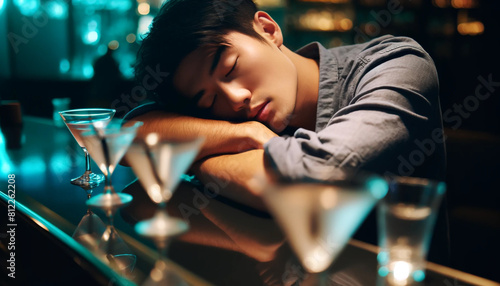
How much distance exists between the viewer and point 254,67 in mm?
1401

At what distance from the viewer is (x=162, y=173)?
2.54 ft

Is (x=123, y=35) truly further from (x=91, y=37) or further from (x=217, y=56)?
(x=217, y=56)

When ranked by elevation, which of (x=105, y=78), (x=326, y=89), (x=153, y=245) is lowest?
(x=105, y=78)

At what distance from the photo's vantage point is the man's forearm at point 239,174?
1.08 metres

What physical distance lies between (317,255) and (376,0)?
5.69 metres

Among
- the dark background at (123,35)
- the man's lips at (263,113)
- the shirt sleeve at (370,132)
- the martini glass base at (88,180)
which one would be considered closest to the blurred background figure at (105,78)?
the dark background at (123,35)

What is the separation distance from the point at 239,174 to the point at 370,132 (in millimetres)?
368

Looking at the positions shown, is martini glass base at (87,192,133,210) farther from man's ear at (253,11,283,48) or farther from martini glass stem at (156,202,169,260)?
man's ear at (253,11,283,48)

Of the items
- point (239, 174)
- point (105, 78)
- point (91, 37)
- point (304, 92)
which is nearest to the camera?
point (239, 174)

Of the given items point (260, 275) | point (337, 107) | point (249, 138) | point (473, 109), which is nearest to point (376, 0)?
point (473, 109)

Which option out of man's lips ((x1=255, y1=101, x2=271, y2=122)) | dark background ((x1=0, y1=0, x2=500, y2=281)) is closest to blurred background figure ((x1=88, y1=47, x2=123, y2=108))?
dark background ((x1=0, y1=0, x2=500, y2=281))

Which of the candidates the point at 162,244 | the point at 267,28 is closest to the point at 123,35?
the point at 267,28

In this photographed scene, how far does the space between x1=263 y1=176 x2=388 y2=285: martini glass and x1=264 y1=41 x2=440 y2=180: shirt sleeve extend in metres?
0.31

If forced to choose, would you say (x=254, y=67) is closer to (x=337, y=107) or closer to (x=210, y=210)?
(x=337, y=107)
